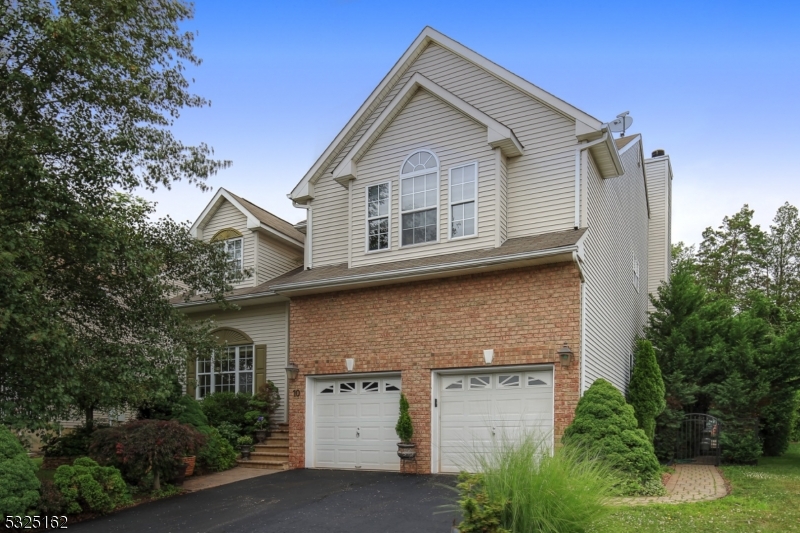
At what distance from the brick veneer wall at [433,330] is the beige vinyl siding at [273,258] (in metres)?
3.53

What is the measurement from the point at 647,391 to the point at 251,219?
1116 cm

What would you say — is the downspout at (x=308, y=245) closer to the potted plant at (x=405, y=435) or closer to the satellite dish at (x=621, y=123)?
the potted plant at (x=405, y=435)

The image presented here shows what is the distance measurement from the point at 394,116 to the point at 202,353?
669 cm

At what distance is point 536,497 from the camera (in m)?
6.46

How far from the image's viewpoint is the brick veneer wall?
12383 mm

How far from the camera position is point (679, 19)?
479 inches

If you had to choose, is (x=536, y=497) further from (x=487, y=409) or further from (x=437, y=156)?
(x=437, y=156)

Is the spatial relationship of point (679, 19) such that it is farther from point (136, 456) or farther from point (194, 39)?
point (136, 456)

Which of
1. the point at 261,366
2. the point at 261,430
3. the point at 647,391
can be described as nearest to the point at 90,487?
the point at 261,430

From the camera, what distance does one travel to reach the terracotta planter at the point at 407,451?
13438 millimetres

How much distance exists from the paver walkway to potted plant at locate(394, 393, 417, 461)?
3.24 meters

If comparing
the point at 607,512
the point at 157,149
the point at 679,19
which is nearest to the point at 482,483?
the point at 607,512

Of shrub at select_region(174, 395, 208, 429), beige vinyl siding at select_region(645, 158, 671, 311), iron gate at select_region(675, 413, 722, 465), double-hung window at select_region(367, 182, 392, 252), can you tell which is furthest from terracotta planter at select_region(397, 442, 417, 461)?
beige vinyl siding at select_region(645, 158, 671, 311)

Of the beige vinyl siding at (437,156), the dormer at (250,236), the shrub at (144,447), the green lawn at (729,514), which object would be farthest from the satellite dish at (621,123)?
the shrub at (144,447)
